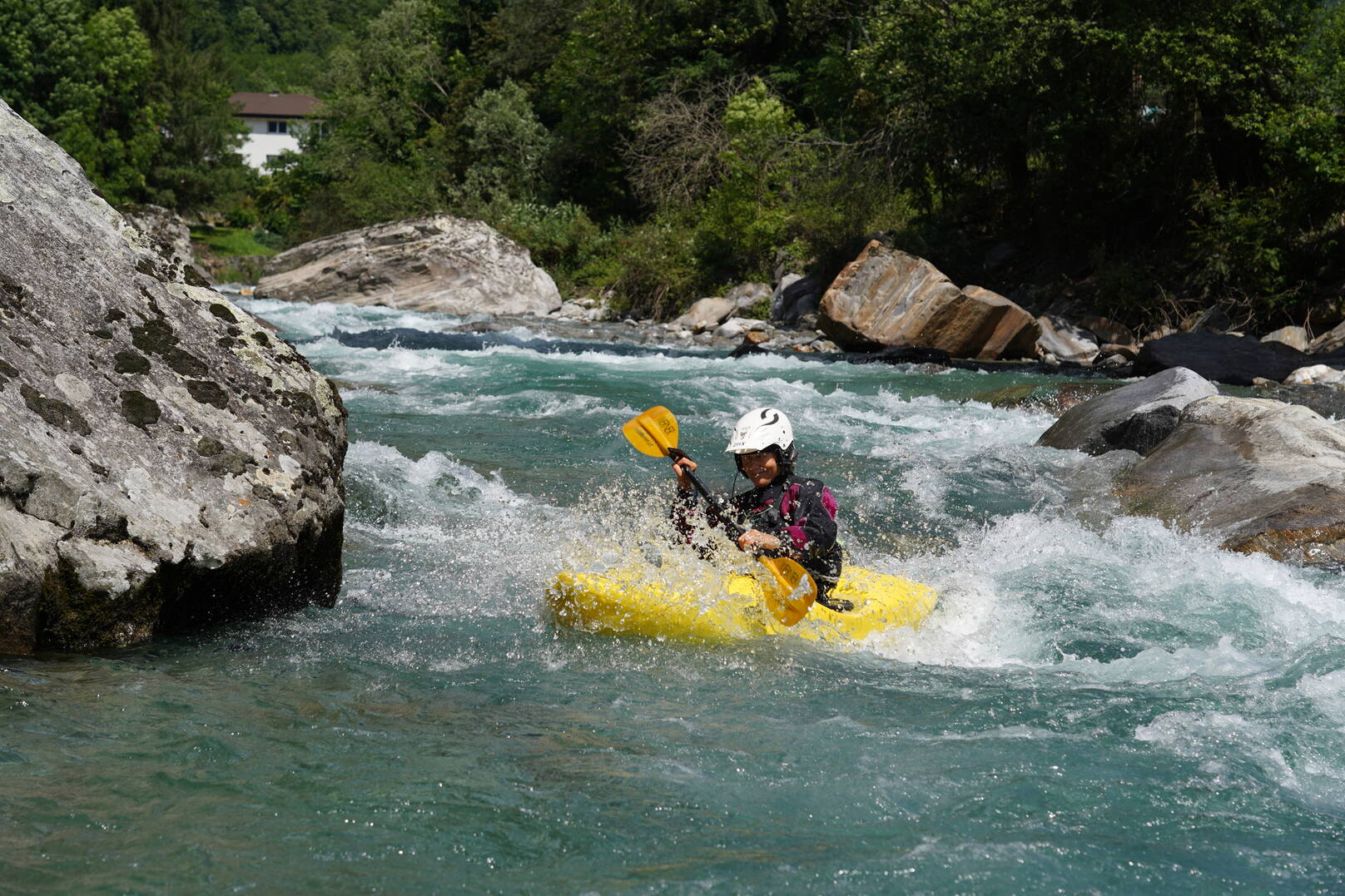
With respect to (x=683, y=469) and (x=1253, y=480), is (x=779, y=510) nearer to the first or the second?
(x=683, y=469)

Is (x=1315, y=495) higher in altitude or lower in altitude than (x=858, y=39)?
lower

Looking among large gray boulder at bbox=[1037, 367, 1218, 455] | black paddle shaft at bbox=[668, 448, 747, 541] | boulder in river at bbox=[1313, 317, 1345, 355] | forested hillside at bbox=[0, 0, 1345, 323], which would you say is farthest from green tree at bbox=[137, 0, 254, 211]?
black paddle shaft at bbox=[668, 448, 747, 541]

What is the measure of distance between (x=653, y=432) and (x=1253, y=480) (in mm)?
3797

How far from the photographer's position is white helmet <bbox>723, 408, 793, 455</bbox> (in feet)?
15.5

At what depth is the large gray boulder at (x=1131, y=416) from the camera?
864 centimetres

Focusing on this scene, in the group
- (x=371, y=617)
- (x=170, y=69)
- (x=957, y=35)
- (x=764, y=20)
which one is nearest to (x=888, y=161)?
(x=957, y=35)

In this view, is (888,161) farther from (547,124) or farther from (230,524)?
(230,524)

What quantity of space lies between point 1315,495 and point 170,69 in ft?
129

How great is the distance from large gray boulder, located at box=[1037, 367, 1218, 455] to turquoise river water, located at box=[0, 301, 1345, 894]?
2.26 metres

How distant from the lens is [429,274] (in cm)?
2255

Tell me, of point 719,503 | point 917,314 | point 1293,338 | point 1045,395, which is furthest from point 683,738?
point 1293,338

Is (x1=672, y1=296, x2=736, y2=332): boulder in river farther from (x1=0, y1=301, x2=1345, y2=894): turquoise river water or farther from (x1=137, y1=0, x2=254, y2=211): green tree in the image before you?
(x1=137, y1=0, x2=254, y2=211): green tree

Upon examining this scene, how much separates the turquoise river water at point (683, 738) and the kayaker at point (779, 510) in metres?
0.34

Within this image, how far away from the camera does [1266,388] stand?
12.6 metres
